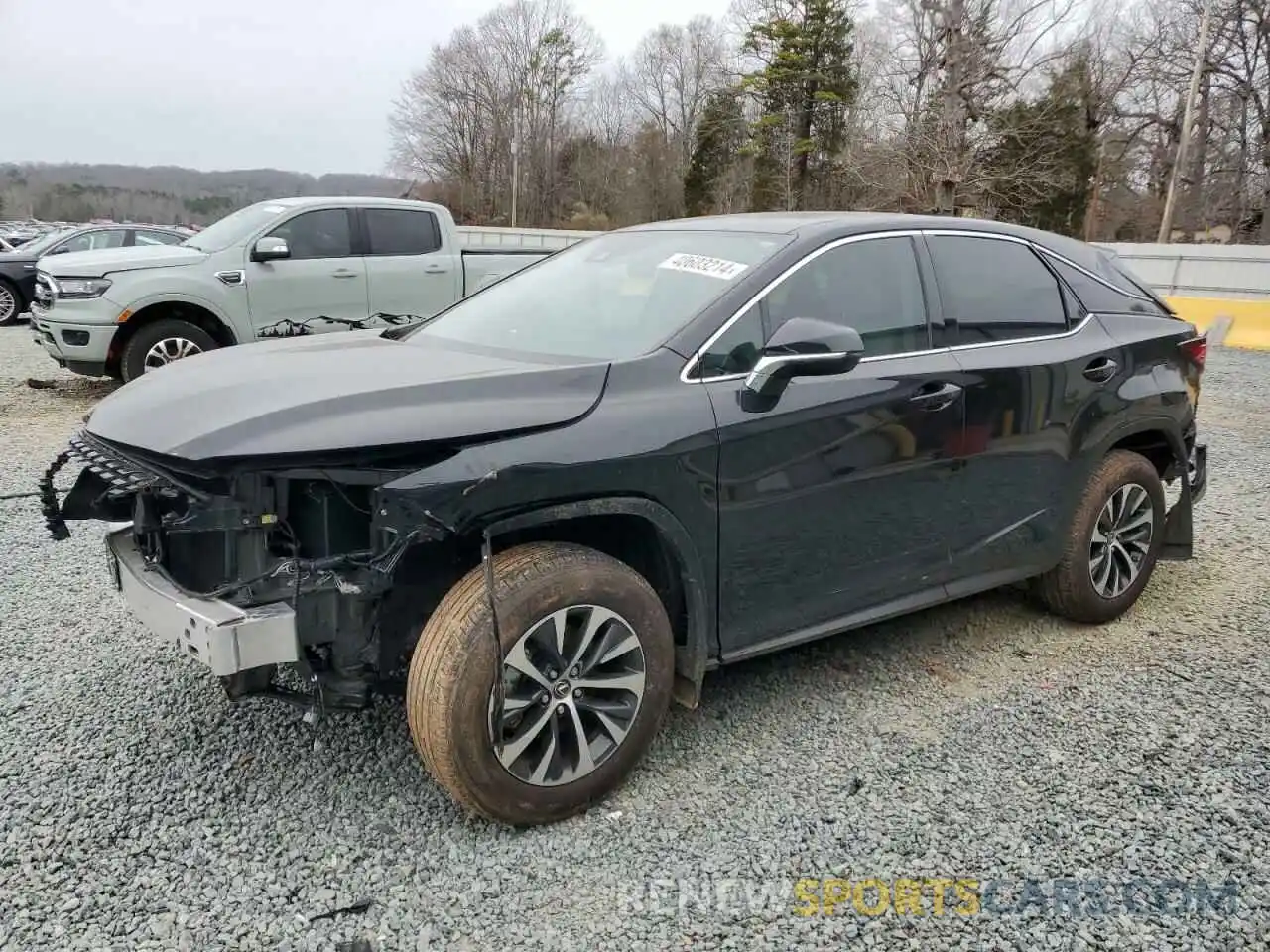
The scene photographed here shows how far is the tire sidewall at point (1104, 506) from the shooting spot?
12.8 feet

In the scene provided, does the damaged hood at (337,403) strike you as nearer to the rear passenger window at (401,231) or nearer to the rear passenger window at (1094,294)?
the rear passenger window at (1094,294)

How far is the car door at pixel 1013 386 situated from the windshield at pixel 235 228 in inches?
281

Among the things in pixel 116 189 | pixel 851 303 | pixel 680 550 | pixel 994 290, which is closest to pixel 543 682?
pixel 680 550

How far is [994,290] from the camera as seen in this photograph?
3.67 m

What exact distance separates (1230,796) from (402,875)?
251cm

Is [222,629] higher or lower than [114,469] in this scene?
lower

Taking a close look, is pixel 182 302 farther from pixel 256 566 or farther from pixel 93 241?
pixel 93 241

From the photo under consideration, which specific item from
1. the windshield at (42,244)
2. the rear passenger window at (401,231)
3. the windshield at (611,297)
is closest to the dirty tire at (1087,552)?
the windshield at (611,297)

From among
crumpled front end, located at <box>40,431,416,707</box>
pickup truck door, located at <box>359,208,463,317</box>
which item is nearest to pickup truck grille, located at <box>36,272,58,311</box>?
pickup truck door, located at <box>359,208,463,317</box>

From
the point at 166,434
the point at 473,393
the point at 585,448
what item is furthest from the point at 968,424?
the point at 166,434

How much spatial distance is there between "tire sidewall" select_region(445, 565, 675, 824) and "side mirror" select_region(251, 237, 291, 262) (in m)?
6.89

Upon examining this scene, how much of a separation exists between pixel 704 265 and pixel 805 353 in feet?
2.11

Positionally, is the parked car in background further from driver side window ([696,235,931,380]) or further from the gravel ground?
driver side window ([696,235,931,380])

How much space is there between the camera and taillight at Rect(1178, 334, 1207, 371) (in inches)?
166
